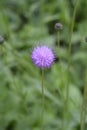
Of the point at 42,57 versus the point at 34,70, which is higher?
the point at 42,57

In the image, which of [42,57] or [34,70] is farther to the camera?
[34,70]

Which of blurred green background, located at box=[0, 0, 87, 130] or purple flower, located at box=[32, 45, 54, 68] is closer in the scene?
purple flower, located at box=[32, 45, 54, 68]

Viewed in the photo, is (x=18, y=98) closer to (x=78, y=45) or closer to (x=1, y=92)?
(x=1, y=92)

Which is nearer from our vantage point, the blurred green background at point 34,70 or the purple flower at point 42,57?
the purple flower at point 42,57
